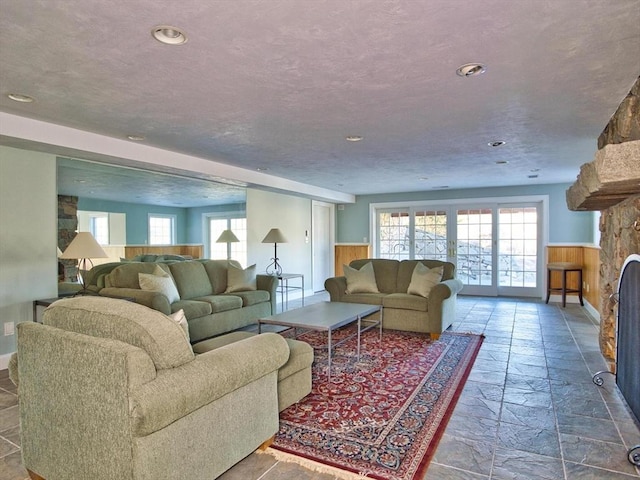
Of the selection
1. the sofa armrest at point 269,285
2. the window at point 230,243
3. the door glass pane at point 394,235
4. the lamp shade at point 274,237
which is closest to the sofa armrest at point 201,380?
the sofa armrest at point 269,285

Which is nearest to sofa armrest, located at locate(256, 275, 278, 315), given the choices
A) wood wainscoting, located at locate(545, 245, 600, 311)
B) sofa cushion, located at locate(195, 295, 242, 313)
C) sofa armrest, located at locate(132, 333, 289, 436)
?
sofa cushion, located at locate(195, 295, 242, 313)

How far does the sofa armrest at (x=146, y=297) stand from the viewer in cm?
396

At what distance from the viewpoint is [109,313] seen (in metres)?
1.73

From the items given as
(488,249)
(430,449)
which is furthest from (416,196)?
(430,449)

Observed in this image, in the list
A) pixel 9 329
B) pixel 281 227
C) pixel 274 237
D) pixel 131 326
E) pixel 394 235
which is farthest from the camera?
pixel 394 235

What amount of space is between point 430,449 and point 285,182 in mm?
5084

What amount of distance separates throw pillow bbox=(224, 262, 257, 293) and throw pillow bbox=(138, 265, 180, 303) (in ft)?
2.85

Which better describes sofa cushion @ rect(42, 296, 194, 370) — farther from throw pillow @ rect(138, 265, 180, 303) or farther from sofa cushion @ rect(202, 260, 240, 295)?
sofa cushion @ rect(202, 260, 240, 295)

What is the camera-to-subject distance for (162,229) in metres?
5.21

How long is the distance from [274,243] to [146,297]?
3.14 meters

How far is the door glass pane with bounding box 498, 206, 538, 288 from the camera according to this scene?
768 cm

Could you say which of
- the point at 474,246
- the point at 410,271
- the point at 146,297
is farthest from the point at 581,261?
the point at 146,297

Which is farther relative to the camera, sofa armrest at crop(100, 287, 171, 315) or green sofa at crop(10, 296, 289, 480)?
sofa armrest at crop(100, 287, 171, 315)

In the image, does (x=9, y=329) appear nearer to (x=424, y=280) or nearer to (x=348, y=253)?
Result: (x=424, y=280)
